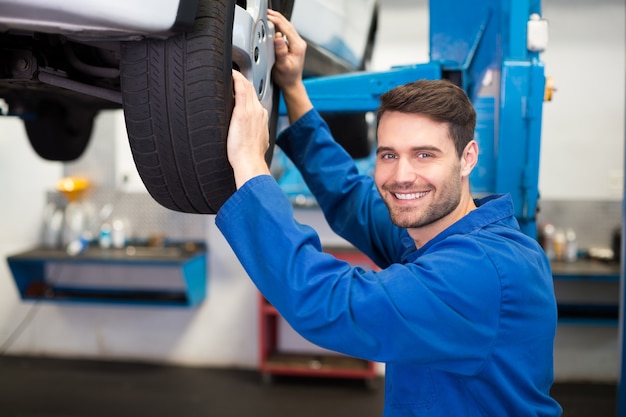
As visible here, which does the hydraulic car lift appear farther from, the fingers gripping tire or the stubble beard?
the fingers gripping tire

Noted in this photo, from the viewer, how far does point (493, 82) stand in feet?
5.33

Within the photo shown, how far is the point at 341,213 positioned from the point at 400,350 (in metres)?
0.71

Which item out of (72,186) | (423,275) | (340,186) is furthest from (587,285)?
(72,186)

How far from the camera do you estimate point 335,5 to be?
7.11 feet

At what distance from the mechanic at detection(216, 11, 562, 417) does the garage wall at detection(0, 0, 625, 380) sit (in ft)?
10.1

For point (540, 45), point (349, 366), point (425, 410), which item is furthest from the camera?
point (349, 366)

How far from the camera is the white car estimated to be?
2.99ft

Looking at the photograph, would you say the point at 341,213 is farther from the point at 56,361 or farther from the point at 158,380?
the point at 56,361

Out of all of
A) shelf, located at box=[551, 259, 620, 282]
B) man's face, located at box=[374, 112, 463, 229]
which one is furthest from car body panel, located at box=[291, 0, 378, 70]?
shelf, located at box=[551, 259, 620, 282]

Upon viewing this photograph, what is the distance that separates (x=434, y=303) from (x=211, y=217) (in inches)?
141

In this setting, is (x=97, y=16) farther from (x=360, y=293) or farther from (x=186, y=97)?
(x=360, y=293)

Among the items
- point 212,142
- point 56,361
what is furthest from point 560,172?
point 56,361

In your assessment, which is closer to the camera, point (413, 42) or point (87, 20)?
point (87, 20)

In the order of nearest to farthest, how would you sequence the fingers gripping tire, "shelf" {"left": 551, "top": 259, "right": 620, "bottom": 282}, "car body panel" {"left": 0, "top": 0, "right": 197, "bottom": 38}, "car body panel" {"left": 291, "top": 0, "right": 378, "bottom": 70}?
"car body panel" {"left": 0, "top": 0, "right": 197, "bottom": 38} < the fingers gripping tire < "car body panel" {"left": 291, "top": 0, "right": 378, "bottom": 70} < "shelf" {"left": 551, "top": 259, "right": 620, "bottom": 282}
